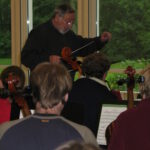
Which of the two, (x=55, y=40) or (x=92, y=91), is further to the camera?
(x=55, y=40)

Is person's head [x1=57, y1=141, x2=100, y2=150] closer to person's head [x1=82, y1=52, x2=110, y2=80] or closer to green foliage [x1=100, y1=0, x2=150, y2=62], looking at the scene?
person's head [x1=82, y1=52, x2=110, y2=80]

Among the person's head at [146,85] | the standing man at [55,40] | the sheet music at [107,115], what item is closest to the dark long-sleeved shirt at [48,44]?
the standing man at [55,40]

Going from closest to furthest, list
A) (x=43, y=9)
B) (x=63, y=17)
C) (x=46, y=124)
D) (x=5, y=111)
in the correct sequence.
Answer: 1. (x=46, y=124)
2. (x=5, y=111)
3. (x=63, y=17)
4. (x=43, y=9)

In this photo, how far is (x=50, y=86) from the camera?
6.77 feet

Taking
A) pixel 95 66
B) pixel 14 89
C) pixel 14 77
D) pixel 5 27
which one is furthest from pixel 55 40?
pixel 5 27

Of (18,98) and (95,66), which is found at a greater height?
(95,66)

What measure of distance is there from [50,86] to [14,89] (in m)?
0.74

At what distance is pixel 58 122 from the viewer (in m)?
1.97

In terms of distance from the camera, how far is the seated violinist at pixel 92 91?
3.10 m

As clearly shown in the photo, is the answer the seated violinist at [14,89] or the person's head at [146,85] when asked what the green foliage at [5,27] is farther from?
the person's head at [146,85]

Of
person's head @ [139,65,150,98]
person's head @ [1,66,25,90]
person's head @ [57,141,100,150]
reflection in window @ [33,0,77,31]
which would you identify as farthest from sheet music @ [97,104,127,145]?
reflection in window @ [33,0,77,31]

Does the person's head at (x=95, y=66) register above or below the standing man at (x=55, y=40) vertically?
below

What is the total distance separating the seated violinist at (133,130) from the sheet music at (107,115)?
1.57 ft

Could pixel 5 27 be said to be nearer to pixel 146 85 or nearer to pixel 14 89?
pixel 14 89
